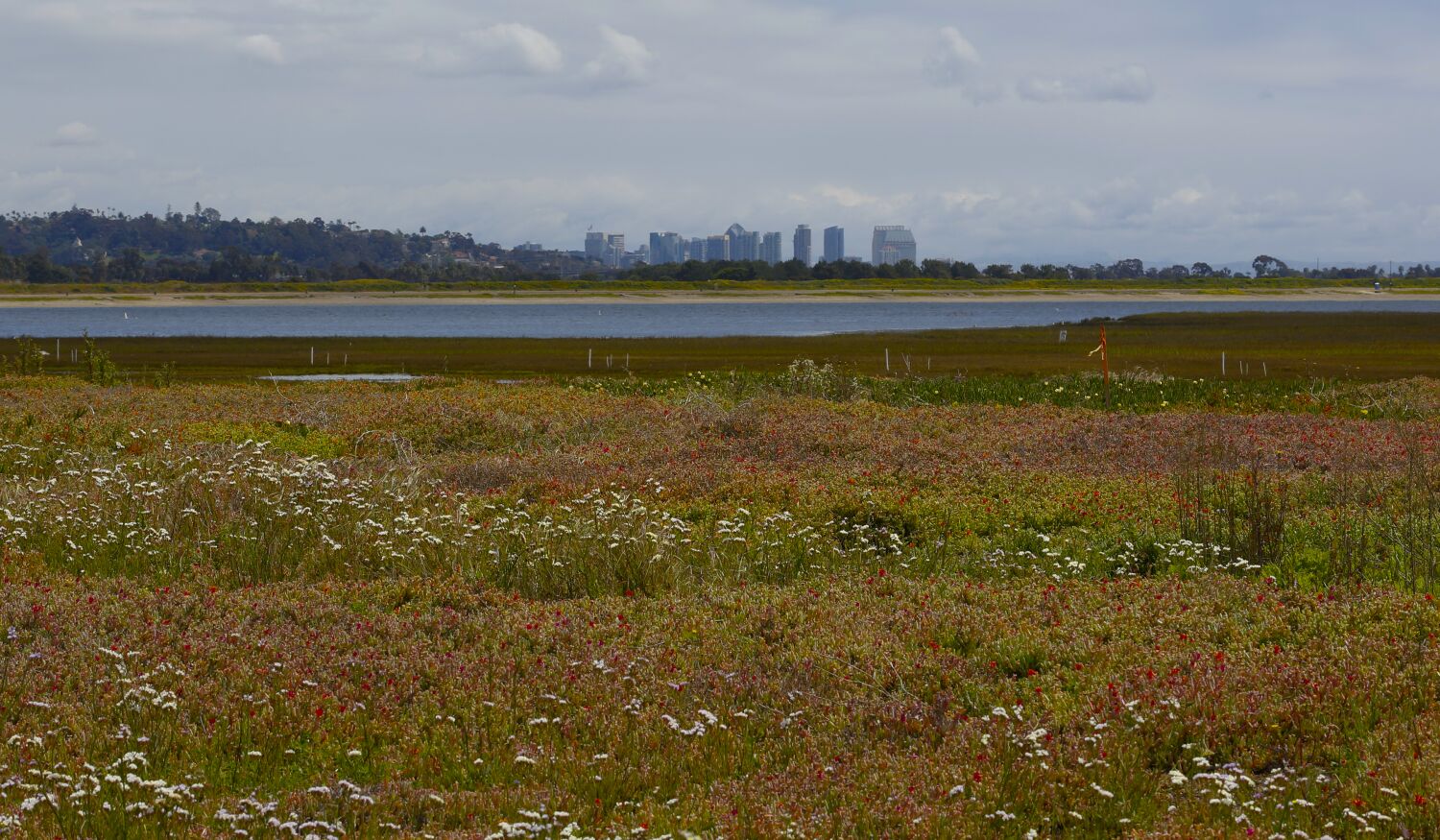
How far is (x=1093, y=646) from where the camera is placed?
368 inches

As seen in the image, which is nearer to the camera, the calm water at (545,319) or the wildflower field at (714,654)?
the wildflower field at (714,654)

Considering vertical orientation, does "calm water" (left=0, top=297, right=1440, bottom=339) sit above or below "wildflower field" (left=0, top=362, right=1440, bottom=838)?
above

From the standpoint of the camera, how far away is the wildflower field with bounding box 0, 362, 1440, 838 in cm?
687

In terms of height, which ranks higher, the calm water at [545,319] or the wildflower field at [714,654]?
the calm water at [545,319]

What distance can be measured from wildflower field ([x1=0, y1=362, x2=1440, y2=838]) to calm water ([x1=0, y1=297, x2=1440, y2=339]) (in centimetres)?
7903

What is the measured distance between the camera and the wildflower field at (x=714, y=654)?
6.87 meters

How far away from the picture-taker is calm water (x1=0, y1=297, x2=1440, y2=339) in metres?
111

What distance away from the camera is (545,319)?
147 m

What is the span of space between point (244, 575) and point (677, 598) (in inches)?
177

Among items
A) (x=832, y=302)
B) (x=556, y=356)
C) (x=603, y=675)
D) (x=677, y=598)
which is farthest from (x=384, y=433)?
(x=832, y=302)

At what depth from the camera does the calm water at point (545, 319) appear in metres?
111

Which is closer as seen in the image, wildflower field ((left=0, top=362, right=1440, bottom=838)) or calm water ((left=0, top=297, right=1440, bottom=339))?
wildflower field ((left=0, top=362, right=1440, bottom=838))

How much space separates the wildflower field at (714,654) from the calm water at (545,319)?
7903 cm

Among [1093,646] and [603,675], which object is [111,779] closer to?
[603,675]
